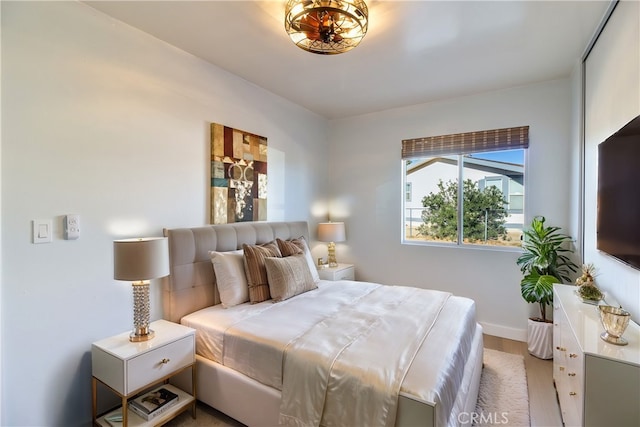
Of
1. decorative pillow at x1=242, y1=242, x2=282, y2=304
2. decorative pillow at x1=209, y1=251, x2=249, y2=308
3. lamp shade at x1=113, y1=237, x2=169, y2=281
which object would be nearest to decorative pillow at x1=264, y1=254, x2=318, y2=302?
decorative pillow at x1=242, y1=242, x2=282, y2=304

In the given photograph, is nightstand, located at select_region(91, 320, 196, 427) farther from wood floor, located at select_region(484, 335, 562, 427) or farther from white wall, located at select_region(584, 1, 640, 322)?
white wall, located at select_region(584, 1, 640, 322)

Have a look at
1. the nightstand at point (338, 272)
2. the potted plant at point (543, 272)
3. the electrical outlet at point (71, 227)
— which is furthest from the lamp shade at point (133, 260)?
the potted plant at point (543, 272)

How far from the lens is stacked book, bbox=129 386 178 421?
1.82 m

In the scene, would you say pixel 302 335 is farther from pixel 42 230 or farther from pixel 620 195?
pixel 620 195

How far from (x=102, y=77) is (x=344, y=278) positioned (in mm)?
3148

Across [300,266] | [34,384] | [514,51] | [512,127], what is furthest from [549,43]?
[34,384]

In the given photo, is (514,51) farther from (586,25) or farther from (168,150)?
(168,150)

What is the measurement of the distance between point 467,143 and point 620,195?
1924 millimetres

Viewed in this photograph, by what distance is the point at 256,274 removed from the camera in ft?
8.30

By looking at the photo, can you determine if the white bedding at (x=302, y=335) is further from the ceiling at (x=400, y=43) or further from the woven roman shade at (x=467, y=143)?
the ceiling at (x=400, y=43)

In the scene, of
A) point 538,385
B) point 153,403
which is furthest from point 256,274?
point 538,385

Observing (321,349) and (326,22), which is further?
(326,22)

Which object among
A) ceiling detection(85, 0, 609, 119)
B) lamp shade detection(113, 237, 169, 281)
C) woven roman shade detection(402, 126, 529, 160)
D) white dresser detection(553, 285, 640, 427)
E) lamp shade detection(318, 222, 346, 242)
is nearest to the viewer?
white dresser detection(553, 285, 640, 427)

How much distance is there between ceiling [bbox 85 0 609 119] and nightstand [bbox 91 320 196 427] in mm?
2142
